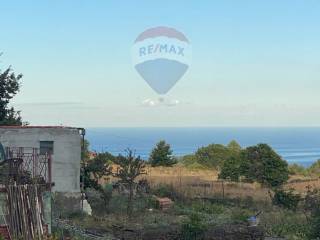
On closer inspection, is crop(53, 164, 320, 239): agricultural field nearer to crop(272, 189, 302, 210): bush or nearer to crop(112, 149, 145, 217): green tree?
crop(272, 189, 302, 210): bush

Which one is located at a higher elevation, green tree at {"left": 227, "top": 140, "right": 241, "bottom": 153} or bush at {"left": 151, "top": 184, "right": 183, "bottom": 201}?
green tree at {"left": 227, "top": 140, "right": 241, "bottom": 153}

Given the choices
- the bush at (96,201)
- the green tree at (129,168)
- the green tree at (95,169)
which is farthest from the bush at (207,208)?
the green tree at (95,169)

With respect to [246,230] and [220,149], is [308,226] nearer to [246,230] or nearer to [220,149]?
[246,230]

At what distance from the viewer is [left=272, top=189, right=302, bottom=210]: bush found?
74.4 feet

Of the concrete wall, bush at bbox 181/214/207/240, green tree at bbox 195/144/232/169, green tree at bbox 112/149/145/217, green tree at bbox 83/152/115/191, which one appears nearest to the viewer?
bush at bbox 181/214/207/240

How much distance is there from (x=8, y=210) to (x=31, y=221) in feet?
2.02

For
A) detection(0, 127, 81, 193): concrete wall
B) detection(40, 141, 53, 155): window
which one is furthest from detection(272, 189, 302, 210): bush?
detection(40, 141, 53, 155): window

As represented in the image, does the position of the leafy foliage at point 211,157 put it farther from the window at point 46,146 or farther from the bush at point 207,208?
the window at point 46,146

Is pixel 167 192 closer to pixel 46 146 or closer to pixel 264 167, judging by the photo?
pixel 46 146

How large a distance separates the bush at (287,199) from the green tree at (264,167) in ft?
23.4

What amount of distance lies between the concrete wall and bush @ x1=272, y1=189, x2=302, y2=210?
27.9 ft

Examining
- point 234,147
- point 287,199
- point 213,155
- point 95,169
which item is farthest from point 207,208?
point 234,147

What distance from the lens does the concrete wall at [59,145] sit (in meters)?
19.4

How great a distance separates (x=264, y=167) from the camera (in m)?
32.0
